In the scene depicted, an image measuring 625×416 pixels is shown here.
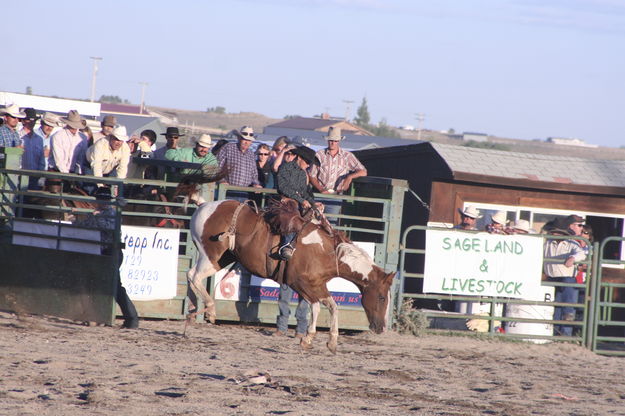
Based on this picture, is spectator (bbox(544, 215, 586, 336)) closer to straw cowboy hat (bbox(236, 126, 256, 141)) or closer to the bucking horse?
the bucking horse

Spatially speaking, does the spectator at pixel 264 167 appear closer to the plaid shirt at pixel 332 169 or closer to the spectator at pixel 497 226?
the plaid shirt at pixel 332 169

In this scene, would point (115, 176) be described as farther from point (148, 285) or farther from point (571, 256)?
point (571, 256)

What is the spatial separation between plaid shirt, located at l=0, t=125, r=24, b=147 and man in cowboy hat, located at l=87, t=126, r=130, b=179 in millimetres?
1575

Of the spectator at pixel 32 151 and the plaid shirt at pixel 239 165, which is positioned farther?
the spectator at pixel 32 151

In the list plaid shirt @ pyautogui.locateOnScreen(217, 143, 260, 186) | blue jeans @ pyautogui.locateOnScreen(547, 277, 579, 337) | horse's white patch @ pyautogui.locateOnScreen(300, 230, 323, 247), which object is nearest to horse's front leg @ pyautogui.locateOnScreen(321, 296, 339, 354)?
horse's white patch @ pyautogui.locateOnScreen(300, 230, 323, 247)

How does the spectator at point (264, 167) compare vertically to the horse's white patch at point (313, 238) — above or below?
above

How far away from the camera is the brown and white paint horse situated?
10547 millimetres

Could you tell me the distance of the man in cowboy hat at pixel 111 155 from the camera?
11742 mm

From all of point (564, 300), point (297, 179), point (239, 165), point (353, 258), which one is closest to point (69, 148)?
point (239, 165)

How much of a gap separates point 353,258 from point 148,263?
265 centimetres

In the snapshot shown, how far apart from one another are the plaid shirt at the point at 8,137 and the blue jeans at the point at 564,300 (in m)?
8.06

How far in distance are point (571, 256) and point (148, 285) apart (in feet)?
19.9

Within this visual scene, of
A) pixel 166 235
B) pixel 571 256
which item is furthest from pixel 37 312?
pixel 571 256

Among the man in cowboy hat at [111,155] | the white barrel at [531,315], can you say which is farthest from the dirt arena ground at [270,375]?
the man in cowboy hat at [111,155]
